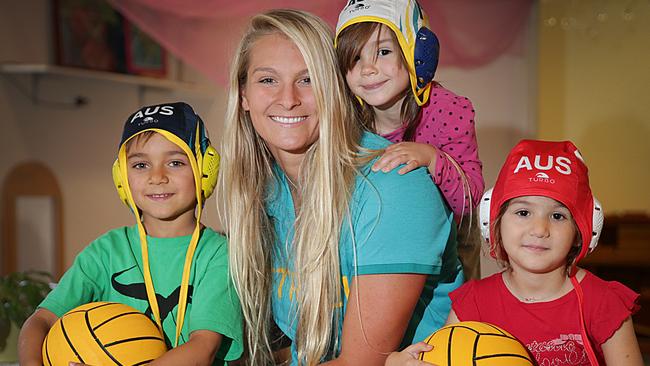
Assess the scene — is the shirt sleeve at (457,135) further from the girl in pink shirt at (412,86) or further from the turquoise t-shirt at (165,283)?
the turquoise t-shirt at (165,283)

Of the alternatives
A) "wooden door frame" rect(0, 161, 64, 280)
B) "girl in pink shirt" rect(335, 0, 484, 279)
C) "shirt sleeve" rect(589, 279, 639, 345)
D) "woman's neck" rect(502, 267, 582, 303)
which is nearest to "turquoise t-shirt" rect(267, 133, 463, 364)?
"girl in pink shirt" rect(335, 0, 484, 279)

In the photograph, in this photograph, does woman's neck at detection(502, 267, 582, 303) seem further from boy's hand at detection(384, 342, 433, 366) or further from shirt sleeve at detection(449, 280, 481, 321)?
boy's hand at detection(384, 342, 433, 366)

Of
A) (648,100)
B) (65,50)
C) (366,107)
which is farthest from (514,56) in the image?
(366,107)

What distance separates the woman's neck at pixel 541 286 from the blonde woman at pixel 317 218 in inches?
9.3

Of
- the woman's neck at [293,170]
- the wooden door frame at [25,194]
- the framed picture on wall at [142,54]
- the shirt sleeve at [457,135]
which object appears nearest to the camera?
the woman's neck at [293,170]

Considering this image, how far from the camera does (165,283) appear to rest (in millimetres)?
2475

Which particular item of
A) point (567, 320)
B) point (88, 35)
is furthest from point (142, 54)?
point (567, 320)

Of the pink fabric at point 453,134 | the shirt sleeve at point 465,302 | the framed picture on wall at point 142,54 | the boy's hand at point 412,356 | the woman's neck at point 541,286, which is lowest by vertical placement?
the boy's hand at point 412,356

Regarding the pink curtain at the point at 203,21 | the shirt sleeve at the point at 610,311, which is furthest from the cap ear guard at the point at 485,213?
the pink curtain at the point at 203,21

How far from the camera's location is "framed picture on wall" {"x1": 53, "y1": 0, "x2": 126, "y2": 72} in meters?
5.57

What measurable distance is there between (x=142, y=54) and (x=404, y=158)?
4453mm

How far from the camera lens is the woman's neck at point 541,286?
2.23 m

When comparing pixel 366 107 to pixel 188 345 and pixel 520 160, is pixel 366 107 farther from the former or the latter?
pixel 188 345

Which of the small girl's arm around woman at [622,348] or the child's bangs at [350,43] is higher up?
the child's bangs at [350,43]
